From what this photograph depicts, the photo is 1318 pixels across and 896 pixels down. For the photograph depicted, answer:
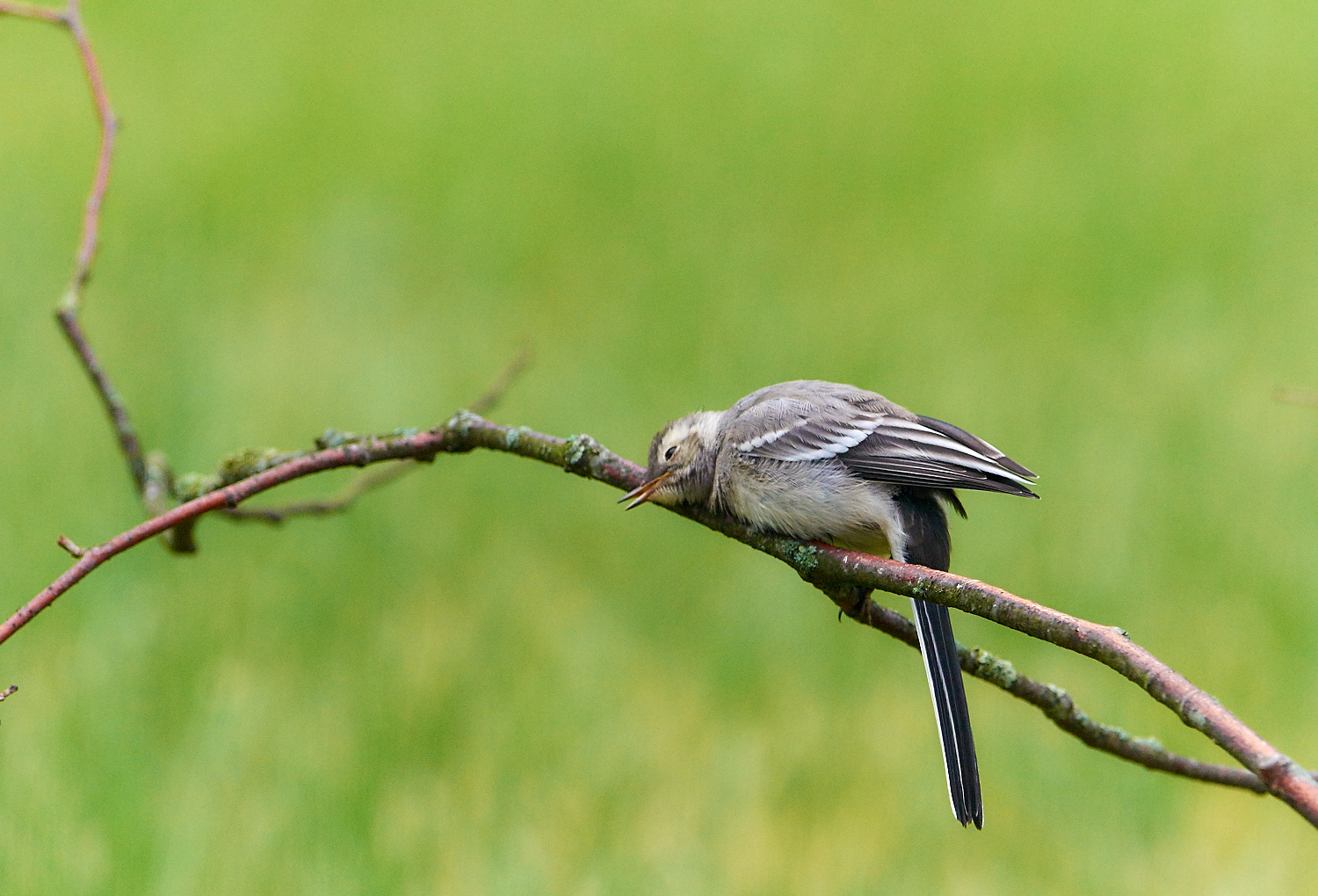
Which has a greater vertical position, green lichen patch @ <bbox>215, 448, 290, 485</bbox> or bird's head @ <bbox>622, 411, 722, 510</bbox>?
bird's head @ <bbox>622, 411, 722, 510</bbox>

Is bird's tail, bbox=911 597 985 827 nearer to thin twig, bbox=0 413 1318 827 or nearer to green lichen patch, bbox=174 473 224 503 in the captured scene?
thin twig, bbox=0 413 1318 827

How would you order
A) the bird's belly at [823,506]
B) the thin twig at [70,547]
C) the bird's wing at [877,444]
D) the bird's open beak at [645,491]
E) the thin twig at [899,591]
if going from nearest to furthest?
the thin twig at [899,591] → the thin twig at [70,547] → the bird's wing at [877,444] → the bird's open beak at [645,491] → the bird's belly at [823,506]

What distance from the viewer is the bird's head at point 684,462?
9.86 ft

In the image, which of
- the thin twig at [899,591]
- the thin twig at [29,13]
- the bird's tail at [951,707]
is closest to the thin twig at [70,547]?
the thin twig at [899,591]

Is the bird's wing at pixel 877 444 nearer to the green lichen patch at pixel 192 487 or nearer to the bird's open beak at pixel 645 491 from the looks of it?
the bird's open beak at pixel 645 491

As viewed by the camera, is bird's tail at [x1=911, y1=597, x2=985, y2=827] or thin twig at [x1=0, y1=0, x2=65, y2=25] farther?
thin twig at [x1=0, y1=0, x2=65, y2=25]

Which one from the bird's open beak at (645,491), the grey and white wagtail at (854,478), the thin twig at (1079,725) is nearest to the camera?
the thin twig at (1079,725)

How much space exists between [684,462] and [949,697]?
3.32 ft

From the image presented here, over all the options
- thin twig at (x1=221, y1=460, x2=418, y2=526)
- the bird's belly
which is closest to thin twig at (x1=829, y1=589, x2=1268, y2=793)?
the bird's belly

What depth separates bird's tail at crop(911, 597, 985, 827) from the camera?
2.48 metres

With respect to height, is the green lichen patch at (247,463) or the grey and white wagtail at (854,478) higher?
the grey and white wagtail at (854,478)


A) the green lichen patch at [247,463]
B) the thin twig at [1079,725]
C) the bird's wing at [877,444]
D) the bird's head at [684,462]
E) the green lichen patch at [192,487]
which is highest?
the bird's wing at [877,444]

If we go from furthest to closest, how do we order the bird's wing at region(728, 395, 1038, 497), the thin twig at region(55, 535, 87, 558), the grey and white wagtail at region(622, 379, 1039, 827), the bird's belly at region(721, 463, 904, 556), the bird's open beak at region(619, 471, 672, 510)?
1. the bird's belly at region(721, 463, 904, 556)
2. the bird's open beak at region(619, 471, 672, 510)
3. the bird's wing at region(728, 395, 1038, 497)
4. the grey and white wagtail at region(622, 379, 1039, 827)
5. the thin twig at region(55, 535, 87, 558)

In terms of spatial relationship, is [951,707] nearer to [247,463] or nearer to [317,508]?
[317,508]
